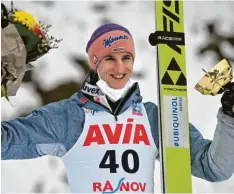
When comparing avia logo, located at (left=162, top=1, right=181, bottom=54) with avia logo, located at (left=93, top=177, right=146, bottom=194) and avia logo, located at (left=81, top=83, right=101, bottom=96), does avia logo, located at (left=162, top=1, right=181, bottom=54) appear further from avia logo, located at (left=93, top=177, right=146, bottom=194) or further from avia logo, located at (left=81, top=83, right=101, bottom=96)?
avia logo, located at (left=93, top=177, right=146, bottom=194)

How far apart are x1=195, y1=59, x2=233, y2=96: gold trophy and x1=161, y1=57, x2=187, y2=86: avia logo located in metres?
0.08

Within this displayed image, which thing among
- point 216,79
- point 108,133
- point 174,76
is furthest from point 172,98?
point 108,133

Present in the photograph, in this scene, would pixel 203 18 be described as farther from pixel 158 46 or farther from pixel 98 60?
pixel 98 60

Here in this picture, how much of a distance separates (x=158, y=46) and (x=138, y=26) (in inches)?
5.1

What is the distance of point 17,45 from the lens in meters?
2.67

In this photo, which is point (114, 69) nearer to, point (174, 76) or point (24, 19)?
point (174, 76)

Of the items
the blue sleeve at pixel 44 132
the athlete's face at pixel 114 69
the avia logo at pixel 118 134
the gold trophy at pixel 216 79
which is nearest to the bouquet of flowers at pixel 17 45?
the blue sleeve at pixel 44 132

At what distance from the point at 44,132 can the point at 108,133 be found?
0.28 meters

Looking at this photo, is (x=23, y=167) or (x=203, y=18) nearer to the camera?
(x=23, y=167)

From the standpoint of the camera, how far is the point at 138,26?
114 inches

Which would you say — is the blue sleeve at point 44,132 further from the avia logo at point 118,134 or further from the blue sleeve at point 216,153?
the blue sleeve at point 216,153

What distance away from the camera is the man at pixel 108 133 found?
2.74 meters

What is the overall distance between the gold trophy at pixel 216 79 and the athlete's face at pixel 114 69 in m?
0.34

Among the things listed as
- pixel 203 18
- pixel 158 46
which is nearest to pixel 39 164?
pixel 158 46
